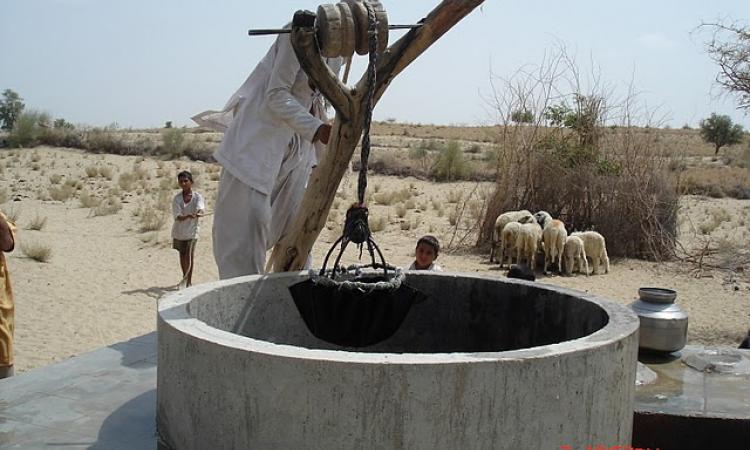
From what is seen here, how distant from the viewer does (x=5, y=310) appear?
4.12 m

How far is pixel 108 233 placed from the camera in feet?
44.9

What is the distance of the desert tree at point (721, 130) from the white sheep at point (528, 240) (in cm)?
3031

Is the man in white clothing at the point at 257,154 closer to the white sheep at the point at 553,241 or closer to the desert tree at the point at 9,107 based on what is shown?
the white sheep at the point at 553,241

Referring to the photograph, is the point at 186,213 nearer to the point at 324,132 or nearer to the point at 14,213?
the point at 324,132

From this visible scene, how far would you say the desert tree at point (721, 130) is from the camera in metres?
37.4

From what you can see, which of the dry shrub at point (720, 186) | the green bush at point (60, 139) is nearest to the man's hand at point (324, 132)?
the dry shrub at point (720, 186)

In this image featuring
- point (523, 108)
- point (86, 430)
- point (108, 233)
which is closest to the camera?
point (86, 430)

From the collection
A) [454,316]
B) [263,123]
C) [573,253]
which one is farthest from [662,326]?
[573,253]

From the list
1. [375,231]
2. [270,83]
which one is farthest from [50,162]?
[270,83]

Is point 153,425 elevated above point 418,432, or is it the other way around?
point 418,432

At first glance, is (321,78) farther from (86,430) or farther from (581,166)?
(581,166)

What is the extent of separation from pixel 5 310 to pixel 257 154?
1576mm

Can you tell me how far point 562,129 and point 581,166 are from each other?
82 cm

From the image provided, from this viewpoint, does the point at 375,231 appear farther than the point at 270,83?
Yes
